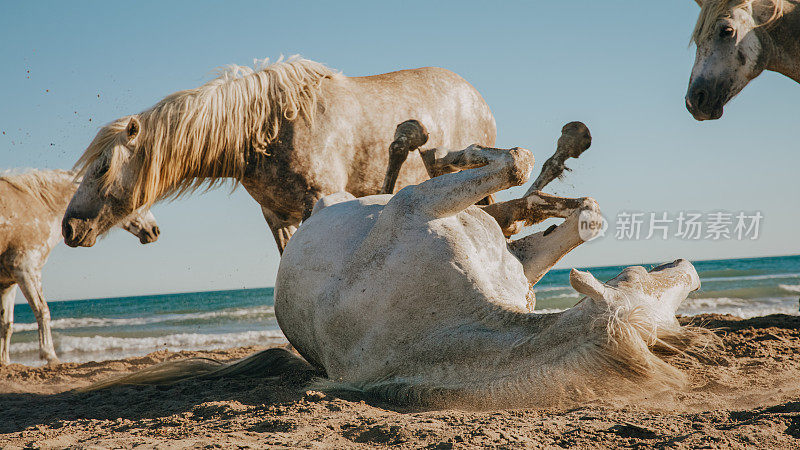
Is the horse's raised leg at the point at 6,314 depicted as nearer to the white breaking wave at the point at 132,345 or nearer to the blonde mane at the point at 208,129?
the white breaking wave at the point at 132,345

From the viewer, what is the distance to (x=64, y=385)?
211 inches

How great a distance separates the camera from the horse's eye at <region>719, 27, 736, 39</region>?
460 centimetres

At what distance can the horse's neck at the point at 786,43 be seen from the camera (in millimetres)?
4566

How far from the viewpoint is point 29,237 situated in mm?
8023

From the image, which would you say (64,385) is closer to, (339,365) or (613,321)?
(339,365)

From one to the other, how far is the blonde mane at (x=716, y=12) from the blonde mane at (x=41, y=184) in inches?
297

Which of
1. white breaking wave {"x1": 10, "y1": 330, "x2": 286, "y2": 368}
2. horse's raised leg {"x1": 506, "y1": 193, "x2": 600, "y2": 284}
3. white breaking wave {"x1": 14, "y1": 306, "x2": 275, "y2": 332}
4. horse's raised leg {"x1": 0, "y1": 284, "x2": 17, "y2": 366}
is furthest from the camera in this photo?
white breaking wave {"x1": 14, "y1": 306, "x2": 275, "y2": 332}

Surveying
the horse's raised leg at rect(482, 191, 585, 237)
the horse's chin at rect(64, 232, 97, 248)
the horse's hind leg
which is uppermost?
the horse's hind leg

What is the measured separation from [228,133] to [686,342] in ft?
11.9

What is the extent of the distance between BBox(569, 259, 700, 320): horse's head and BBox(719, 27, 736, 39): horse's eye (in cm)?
206

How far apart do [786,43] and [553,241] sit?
252 cm

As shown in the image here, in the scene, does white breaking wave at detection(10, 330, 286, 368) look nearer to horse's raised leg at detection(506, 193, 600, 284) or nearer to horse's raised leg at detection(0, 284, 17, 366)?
horse's raised leg at detection(0, 284, 17, 366)

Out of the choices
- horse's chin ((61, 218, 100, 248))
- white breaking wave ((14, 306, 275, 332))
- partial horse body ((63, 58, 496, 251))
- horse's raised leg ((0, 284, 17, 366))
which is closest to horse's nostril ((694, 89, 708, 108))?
partial horse body ((63, 58, 496, 251))

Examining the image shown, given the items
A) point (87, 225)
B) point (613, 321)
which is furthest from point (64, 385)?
point (613, 321)
